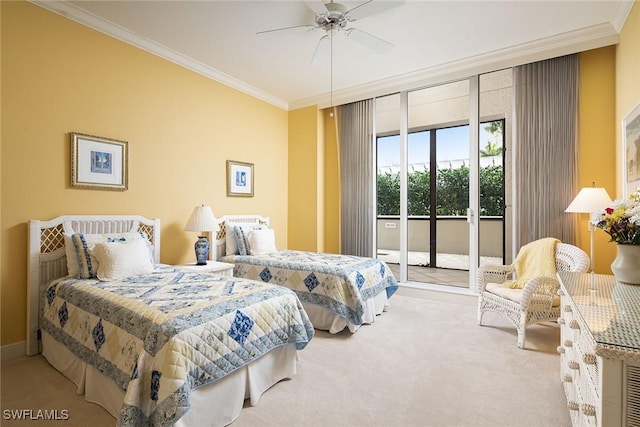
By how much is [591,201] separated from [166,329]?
3621mm

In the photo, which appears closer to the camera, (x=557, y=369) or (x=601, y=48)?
(x=557, y=369)

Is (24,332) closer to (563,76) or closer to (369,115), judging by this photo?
(369,115)

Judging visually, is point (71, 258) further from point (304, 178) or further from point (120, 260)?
point (304, 178)

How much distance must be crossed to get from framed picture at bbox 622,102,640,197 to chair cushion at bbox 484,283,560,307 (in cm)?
112

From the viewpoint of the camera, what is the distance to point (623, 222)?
180cm

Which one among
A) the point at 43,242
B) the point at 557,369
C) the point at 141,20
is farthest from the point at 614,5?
the point at 43,242

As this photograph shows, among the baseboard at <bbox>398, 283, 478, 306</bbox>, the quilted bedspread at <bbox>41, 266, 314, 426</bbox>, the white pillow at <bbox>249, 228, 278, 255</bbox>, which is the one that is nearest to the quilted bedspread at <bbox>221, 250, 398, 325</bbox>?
the white pillow at <bbox>249, 228, 278, 255</bbox>

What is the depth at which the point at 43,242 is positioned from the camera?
277 centimetres

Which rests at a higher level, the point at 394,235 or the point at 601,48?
the point at 601,48

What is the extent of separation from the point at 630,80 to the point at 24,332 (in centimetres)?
560

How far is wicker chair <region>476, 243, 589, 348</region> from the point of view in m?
2.85

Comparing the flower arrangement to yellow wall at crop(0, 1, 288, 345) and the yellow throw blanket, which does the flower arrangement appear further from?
yellow wall at crop(0, 1, 288, 345)

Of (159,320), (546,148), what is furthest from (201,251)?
(546,148)

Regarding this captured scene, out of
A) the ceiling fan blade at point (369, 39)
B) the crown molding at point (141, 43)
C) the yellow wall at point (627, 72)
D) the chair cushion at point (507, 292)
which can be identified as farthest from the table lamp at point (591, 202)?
the crown molding at point (141, 43)
